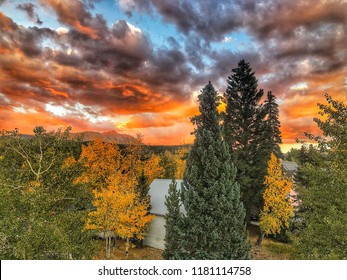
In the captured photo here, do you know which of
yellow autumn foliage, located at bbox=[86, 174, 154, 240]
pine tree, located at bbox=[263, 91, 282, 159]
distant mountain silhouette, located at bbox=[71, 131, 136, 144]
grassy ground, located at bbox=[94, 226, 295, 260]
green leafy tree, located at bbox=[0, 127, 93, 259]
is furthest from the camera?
distant mountain silhouette, located at bbox=[71, 131, 136, 144]

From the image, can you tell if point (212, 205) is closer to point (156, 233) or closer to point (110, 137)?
point (156, 233)

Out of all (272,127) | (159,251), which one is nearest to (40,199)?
(159,251)

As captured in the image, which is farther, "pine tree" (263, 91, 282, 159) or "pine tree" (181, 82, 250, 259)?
"pine tree" (263, 91, 282, 159)

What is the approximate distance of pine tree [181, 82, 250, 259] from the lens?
16.5 m

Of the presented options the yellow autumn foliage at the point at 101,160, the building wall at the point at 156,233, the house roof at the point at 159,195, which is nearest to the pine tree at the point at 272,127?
the house roof at the point at 159,195

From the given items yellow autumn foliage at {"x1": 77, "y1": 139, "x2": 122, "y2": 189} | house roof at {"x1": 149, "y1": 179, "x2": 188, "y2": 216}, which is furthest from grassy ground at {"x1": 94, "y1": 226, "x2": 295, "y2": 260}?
yellow autumn foliage at {"x1": 77, "y1": 139, "x2": 122, "y2": 189}

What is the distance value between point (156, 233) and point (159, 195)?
4.39 m

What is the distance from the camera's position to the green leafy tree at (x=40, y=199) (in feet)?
32.6

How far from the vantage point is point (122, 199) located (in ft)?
79.0

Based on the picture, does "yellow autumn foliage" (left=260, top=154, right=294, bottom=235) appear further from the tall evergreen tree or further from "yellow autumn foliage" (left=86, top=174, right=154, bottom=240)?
"yellow autumn foliage" (left=86, top=174, right=154, bottom=240)

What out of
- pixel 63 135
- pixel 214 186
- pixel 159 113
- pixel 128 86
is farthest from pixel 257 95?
pixel 63 135

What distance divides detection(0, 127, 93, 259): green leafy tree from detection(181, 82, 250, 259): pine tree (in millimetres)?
6622
